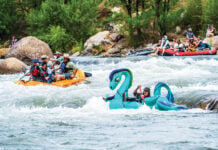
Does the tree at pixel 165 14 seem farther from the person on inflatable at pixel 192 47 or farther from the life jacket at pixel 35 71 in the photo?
the life jacket at pixel 35 71

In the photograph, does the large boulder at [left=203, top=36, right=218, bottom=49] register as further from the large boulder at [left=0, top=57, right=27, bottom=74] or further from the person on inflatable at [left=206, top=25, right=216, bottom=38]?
the large boulder at [left=0, top=57, right=27, bottom=74]

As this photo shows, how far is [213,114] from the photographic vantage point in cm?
725

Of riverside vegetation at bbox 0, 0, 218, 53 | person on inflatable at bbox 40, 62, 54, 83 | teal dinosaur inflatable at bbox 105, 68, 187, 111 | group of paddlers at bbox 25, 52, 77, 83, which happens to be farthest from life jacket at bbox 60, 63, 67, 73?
riverside vegetation at bbox 0, 0, 218, 53

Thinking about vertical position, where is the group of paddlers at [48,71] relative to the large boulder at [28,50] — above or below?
below

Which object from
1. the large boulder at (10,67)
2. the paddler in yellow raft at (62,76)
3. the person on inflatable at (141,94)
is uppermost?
the large boulder at (10,67)

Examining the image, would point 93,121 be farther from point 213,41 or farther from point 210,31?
point 210,31

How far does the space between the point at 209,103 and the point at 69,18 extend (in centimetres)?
2240

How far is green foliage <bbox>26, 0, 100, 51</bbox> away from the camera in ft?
96.1

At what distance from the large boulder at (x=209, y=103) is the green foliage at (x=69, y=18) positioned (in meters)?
21.5

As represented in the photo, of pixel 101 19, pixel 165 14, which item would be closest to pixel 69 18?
pixel 101 19

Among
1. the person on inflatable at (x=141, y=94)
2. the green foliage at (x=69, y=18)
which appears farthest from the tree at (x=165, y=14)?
the person on inflatable at (x=141, y=94)

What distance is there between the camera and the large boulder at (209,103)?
7.69 m

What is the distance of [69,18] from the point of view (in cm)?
2931

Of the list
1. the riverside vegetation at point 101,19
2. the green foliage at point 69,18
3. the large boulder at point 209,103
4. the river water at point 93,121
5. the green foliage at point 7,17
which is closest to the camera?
the river water at point 93,121
